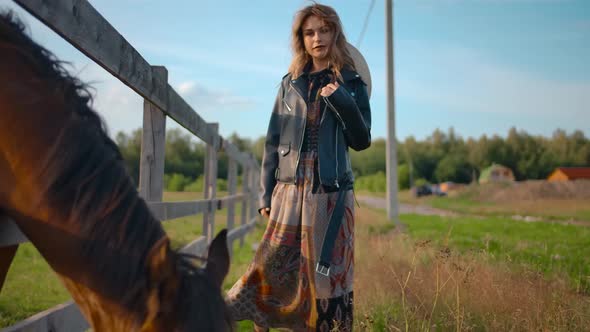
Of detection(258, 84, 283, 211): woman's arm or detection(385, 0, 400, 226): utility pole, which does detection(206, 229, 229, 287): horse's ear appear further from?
detection(385, 0, 400, 226): utility pole

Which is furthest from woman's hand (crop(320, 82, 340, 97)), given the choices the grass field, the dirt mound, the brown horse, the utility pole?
the dirt mound

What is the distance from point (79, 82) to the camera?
5.70 ft

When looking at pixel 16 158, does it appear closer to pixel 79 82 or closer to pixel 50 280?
pixel 79 82

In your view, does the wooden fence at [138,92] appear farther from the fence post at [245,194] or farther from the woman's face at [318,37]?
the fence post at [245,194]

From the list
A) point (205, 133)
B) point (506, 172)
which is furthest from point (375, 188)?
point (205, 133)

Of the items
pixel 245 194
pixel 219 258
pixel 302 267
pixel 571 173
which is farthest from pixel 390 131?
pixel 571 173

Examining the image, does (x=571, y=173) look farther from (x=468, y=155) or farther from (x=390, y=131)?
(x=390, y=131)

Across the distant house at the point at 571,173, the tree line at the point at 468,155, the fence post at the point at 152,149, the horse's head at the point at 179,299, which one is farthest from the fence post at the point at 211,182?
the distant house at the point at 571,173

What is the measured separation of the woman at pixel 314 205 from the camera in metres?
2.69

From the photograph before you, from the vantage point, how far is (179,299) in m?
1.27

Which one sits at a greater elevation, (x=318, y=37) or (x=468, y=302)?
(x=318, y=37)

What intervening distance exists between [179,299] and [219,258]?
0.71 ft

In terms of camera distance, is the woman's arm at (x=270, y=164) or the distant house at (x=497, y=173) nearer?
the woman's arm at (x=270, y=164)

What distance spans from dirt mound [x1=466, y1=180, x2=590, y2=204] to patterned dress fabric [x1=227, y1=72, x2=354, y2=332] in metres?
30.5
